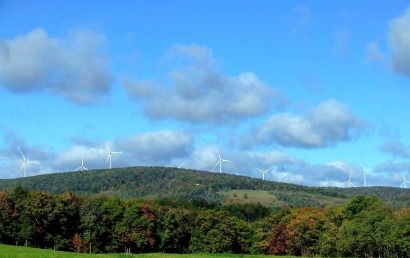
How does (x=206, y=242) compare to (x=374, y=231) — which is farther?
(x=206, y=242)

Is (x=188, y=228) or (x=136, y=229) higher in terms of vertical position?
(x=188, y=228)

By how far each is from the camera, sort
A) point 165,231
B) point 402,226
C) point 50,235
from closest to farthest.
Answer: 1. point 402,226
2. point 50,235
3. point 165,231

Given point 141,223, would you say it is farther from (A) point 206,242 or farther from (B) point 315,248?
(B) point 315,248

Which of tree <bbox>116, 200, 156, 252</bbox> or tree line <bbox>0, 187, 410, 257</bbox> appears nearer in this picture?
tree line <bbox>0, 187, 410, 257</bbox>

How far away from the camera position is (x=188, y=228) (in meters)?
137

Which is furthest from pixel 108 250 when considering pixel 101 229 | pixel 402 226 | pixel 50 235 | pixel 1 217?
pixel 402 226

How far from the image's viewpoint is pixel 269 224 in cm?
13300

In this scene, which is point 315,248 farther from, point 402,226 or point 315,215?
point 402,226

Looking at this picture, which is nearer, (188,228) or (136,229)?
(136,229)

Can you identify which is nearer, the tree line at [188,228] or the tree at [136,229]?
the tree line at [188,228]

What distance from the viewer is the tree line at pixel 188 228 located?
10900 centimetres

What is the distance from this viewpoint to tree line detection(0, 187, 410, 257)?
109000 millimetres

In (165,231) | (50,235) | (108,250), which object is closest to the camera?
(50,235)

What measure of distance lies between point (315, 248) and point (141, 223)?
36.0m
